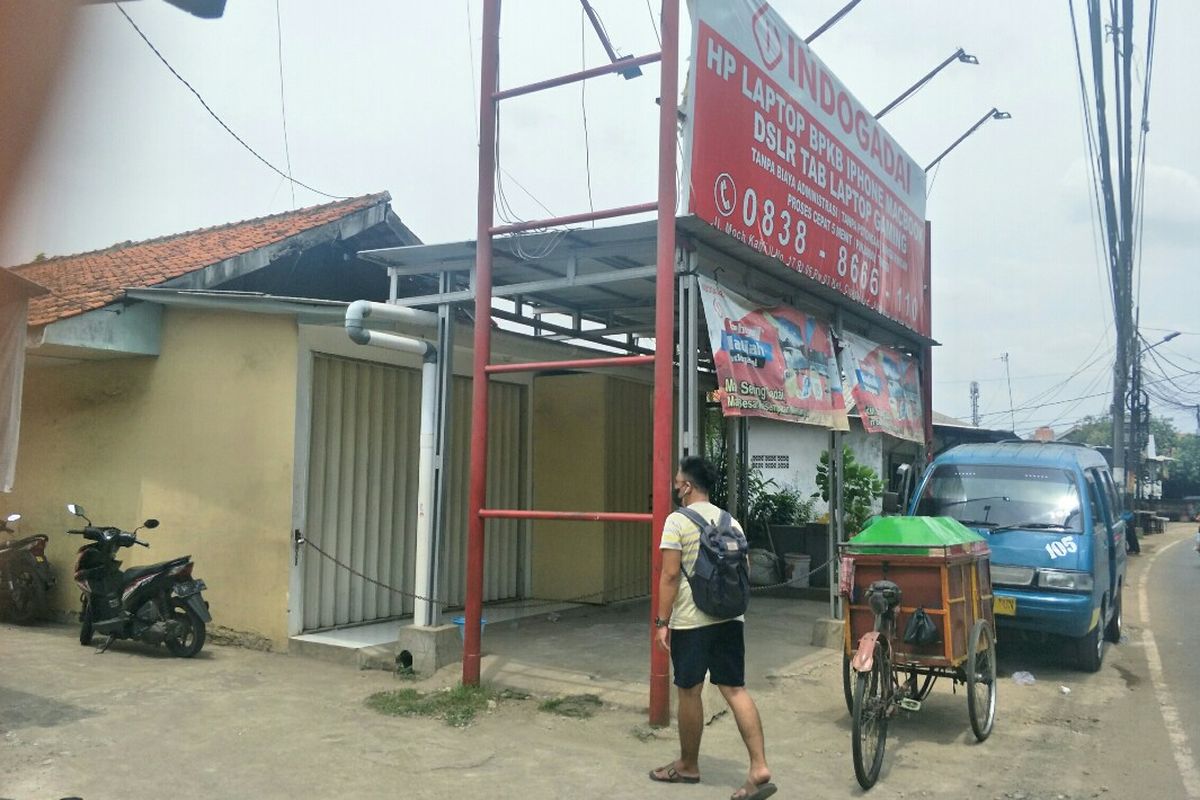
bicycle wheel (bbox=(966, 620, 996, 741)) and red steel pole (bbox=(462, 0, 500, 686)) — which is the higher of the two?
red steel pole (bbox=(462, 0, 500, 686))

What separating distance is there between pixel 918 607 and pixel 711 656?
163 centimetres

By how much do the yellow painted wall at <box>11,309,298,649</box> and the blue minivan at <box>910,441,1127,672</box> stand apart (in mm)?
5936

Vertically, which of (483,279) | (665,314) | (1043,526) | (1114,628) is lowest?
(1114,628)

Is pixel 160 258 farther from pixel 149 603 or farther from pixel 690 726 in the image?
→ pixel 690 726

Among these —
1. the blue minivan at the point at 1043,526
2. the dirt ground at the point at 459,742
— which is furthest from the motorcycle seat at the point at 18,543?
the blue minivan at the point at 1043,526

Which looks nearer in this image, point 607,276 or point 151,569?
point 607,276

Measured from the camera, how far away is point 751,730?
15.3ft

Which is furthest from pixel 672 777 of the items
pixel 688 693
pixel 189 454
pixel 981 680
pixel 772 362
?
pixel 189 454

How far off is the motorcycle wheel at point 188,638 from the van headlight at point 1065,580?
6973mm

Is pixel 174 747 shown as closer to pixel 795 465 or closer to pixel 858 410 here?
pixel 858 410

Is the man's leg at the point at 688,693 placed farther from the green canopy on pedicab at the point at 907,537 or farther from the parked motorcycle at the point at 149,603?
the parked motorcycle at the point at 149,603

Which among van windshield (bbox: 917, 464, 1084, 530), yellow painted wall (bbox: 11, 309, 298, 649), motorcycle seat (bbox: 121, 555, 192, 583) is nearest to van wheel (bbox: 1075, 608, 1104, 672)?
van windshield (bbox: 917, 464, 1084, 530)

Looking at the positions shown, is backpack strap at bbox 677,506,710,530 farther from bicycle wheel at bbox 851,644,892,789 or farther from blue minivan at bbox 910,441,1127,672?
blue minivan at bbox 910,441,1127,672

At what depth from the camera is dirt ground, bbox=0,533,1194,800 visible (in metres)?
4.86
